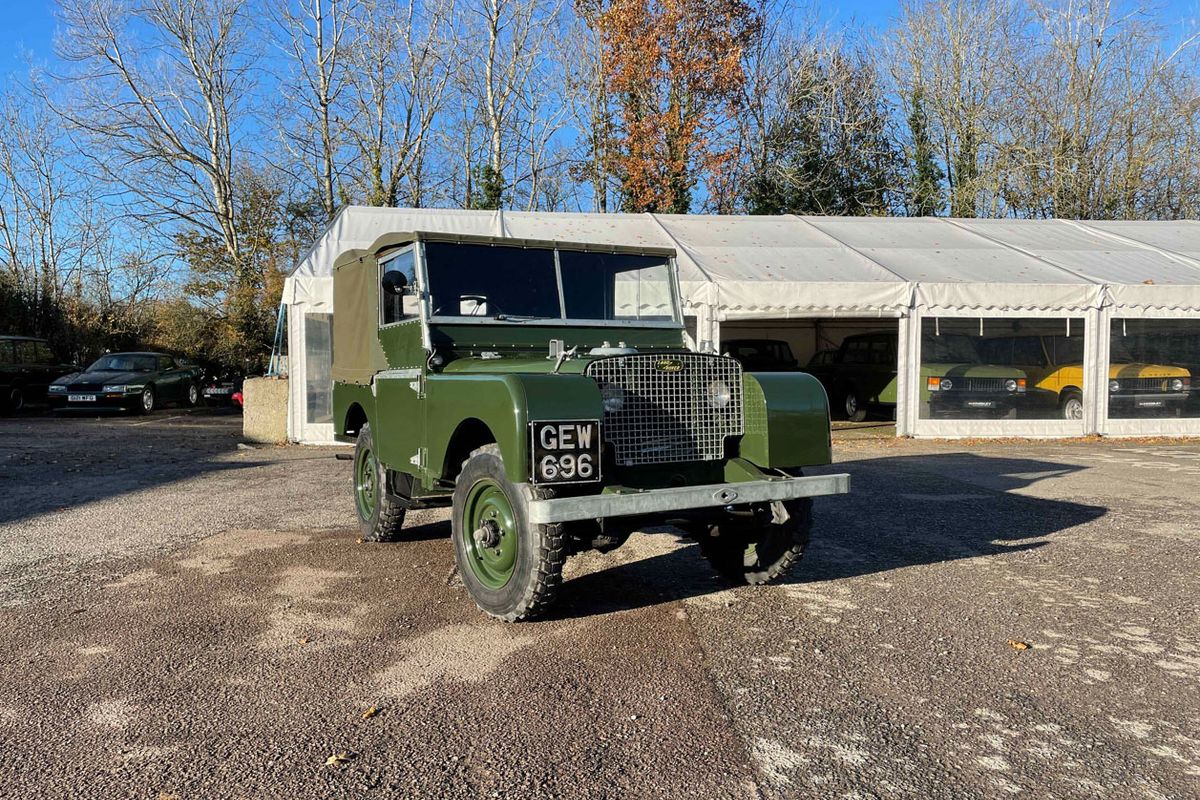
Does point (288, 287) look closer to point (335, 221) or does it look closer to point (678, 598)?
point (335, 221)

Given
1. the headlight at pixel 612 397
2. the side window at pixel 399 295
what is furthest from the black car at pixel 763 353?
the headlight at pixel 612 397

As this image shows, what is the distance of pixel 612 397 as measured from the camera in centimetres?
442

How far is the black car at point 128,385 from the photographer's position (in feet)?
58.2

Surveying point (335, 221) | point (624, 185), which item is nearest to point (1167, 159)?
point (624, 185)

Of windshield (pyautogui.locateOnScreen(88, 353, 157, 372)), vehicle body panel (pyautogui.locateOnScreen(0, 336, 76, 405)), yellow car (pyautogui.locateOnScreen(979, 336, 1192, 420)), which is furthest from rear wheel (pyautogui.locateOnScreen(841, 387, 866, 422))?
vehicle body panel (pyautogui.locateOnScreen(0, 336, 76, 405))

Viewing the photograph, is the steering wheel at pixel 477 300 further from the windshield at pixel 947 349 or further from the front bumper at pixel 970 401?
the front bumper at pixel 970 401

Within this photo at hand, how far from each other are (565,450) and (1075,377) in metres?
12.8

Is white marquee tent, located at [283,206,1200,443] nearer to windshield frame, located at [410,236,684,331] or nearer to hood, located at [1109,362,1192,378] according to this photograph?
hood, located at [1109,362,1192,378]

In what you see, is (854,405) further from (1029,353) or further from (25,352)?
(25,352)

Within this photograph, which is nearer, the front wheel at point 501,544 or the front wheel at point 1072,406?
the front wheel at point 501,544

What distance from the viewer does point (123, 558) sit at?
19.5 ft

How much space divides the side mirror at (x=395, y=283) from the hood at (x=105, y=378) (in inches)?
604

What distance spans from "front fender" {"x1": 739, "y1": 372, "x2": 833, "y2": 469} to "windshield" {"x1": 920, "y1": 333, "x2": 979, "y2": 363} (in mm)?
9775

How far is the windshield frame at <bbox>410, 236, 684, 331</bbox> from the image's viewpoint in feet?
17.2
